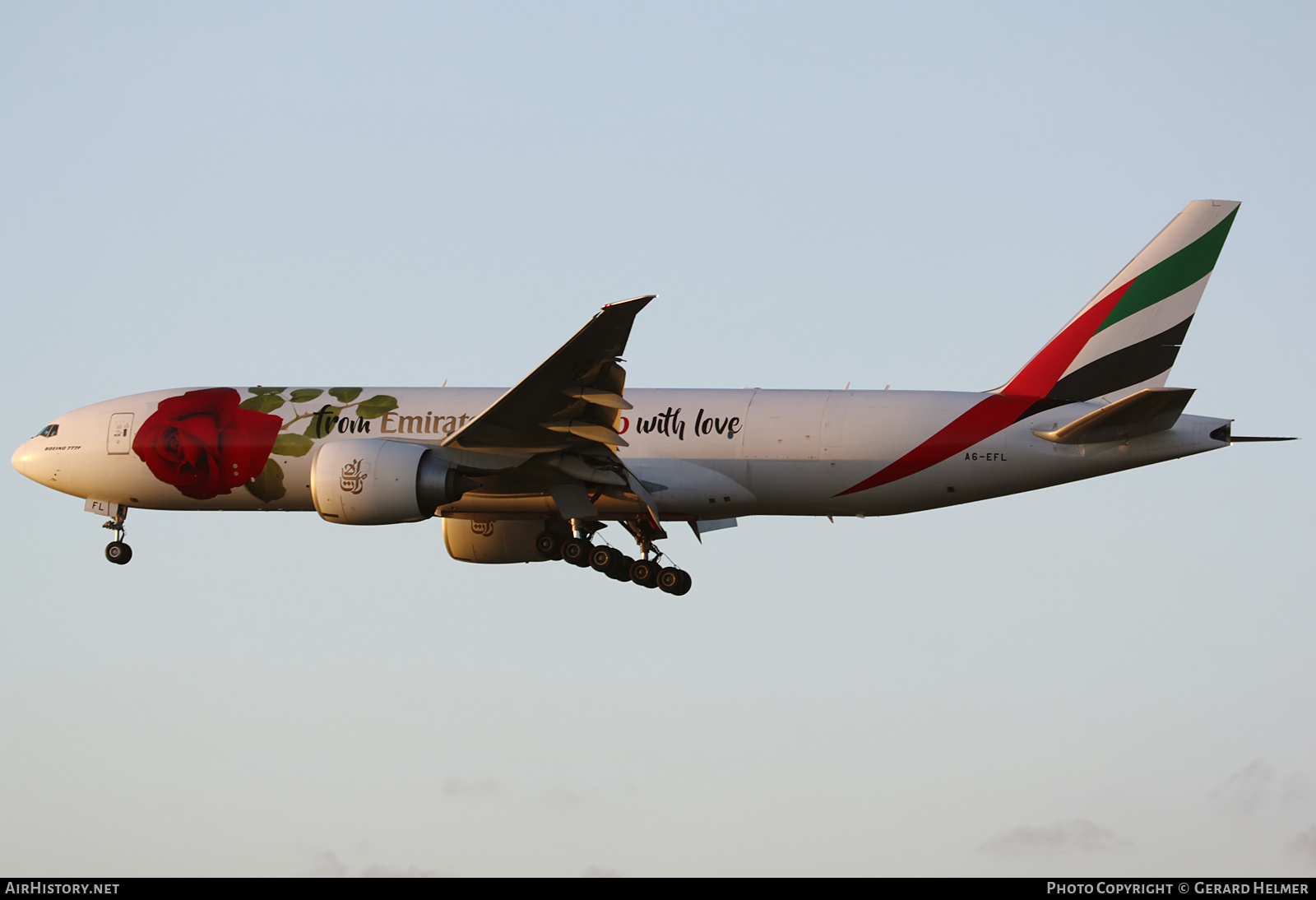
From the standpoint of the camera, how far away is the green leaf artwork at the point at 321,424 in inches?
1380

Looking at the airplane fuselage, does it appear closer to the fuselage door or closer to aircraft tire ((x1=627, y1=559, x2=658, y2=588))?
aircraft tire ((x1=627, y1=559, x2=658, y2=588))

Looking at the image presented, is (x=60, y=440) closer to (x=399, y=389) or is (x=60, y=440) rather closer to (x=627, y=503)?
(x=399, y=389)

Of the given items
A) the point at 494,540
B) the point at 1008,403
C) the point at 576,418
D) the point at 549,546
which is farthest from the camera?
the point at 494,540

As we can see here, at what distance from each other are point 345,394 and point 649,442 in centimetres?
747

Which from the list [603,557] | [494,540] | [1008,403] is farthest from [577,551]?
[1008,403]

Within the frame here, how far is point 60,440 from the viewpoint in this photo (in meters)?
37.8

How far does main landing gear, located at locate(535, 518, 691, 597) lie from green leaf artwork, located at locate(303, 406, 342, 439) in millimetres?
5436

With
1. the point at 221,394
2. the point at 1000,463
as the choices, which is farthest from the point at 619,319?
the point at 221,394

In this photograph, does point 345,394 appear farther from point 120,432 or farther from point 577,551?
point 577,551

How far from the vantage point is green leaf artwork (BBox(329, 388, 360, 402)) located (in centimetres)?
3572

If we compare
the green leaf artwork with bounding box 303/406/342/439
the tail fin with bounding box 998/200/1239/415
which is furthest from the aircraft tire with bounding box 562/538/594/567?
the tail fin with bounding box 998/200/1239/415

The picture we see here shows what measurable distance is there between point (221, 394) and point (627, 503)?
34.3 ft

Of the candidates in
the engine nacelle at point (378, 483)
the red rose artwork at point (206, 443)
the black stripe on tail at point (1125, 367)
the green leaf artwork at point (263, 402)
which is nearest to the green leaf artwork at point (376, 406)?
the red rose artwork at point (206, 443)

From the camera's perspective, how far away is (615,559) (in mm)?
34656
